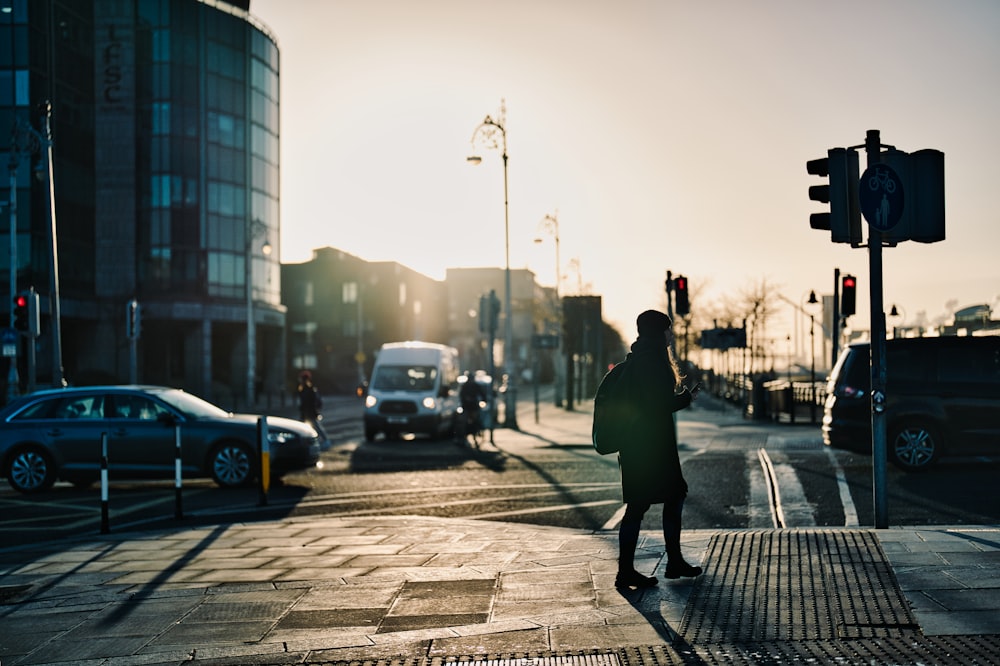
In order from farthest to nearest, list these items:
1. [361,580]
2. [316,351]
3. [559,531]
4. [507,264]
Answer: [316,351], [507,264], [559,531], [361,580]

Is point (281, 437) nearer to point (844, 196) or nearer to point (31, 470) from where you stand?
point (31, 470)

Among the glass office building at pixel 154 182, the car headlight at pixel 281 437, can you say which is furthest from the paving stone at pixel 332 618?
the glass office building at pixel 154 182

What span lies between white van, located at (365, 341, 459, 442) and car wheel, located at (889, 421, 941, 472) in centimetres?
1342

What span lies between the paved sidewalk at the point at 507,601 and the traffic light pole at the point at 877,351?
37 centimetres

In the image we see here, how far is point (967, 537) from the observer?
7992 mm

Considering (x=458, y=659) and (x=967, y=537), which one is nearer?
(x=458, y=659)

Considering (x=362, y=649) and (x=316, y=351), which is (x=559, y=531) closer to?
(x=362, y=649)

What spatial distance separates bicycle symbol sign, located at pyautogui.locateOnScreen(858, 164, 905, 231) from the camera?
819 centimetres

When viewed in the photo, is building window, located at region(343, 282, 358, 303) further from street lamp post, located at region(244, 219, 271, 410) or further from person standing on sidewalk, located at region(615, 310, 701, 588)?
person standing on sidewalk, located at region(615, 310, 701, 588)

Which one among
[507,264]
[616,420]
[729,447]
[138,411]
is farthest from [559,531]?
[507,264]

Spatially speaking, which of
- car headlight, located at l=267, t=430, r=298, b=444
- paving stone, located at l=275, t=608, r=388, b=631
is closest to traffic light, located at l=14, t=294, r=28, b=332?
car headlight, located at l=267, t=430, r=298, b=444

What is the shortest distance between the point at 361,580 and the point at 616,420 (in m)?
2.29

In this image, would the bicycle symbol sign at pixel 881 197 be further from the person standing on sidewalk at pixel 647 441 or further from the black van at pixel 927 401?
the black van at pixel 927 401

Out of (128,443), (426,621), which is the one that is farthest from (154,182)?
(426,621)
